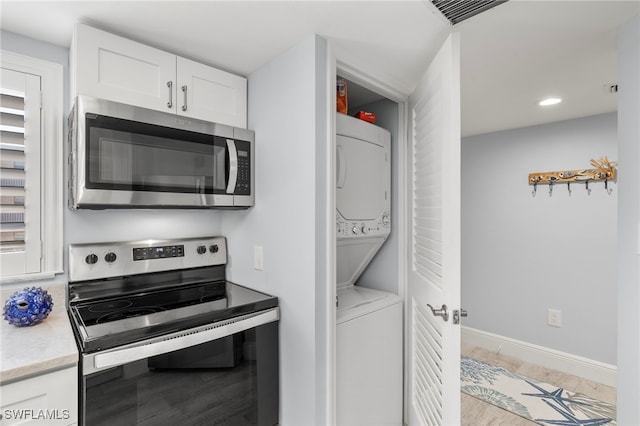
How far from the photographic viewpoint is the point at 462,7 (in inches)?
50.9

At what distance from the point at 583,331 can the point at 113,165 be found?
356cm

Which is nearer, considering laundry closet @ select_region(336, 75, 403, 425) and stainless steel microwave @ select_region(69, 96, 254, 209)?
stainless steel microwave @ select_region(69, 96, 254, 209)

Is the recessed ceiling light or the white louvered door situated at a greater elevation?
the recessed ceiling light

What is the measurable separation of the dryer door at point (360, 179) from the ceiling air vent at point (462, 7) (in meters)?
0.75

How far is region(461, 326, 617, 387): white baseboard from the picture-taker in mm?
2671

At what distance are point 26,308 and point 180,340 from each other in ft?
1.87

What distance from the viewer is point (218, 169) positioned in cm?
169

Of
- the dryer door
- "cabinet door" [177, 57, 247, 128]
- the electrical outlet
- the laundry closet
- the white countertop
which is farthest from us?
the electrical outlet

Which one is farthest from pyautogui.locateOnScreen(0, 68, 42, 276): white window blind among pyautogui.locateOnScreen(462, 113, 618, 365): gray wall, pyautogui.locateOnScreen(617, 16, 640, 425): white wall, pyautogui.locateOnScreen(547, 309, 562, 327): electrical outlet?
pyautogui.locateOnScreen(547, 309, 562, 327): electrical outlet

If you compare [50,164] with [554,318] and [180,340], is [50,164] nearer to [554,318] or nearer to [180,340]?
[180,340]

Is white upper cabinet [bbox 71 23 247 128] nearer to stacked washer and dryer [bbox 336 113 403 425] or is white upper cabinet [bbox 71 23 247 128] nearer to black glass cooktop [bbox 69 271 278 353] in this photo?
stacked washer and dryer [bbox 336 113 403 425]

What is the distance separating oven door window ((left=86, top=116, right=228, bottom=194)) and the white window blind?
40cm

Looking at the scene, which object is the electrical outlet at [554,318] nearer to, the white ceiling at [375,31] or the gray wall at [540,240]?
the gray wall at [540,240]

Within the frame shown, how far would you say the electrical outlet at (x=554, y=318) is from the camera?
2893 mm
